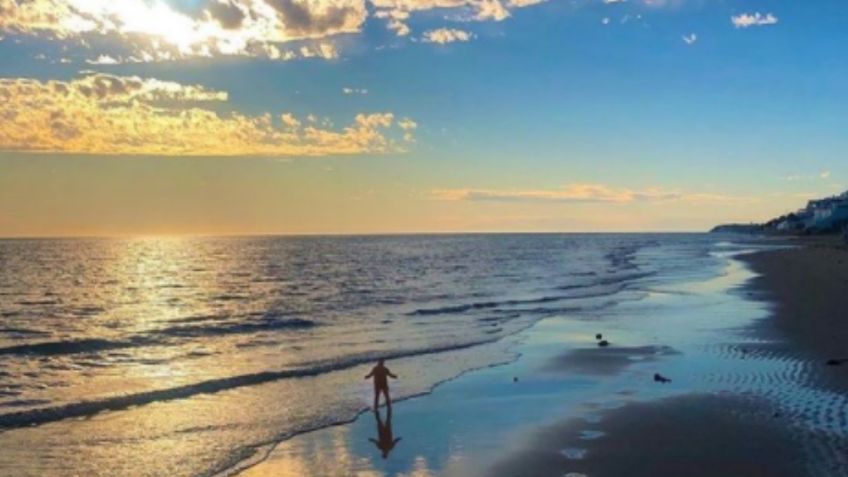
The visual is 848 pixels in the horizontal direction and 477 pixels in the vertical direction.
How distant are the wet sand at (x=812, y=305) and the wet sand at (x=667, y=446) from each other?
15.6 feet

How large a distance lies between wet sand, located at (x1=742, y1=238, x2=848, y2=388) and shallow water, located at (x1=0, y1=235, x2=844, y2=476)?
218 cm

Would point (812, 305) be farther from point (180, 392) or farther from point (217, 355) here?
point (180, 392)

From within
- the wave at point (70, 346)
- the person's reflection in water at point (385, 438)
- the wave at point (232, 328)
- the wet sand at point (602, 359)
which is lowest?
the wet sand at point (602, 359)

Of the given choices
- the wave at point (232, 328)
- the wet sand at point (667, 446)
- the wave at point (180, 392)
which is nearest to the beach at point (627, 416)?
the wet sand at point (667, 446)

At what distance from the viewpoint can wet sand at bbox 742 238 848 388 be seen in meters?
25.1

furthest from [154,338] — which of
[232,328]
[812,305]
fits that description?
[812,305]

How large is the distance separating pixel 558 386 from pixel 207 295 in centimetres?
4376

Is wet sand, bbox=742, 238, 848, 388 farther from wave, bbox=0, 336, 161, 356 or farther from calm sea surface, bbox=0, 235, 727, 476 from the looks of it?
wave, bbox=0, 336, 161, 356

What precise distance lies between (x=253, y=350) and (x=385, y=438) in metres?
15.7

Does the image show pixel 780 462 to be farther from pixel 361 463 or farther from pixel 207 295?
pixel 207 295

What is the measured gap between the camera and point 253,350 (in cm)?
3066

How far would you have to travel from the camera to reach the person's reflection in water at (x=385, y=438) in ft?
49.8

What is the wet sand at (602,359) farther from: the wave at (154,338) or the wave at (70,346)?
the wave at (70,346)

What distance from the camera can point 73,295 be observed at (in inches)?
2397
